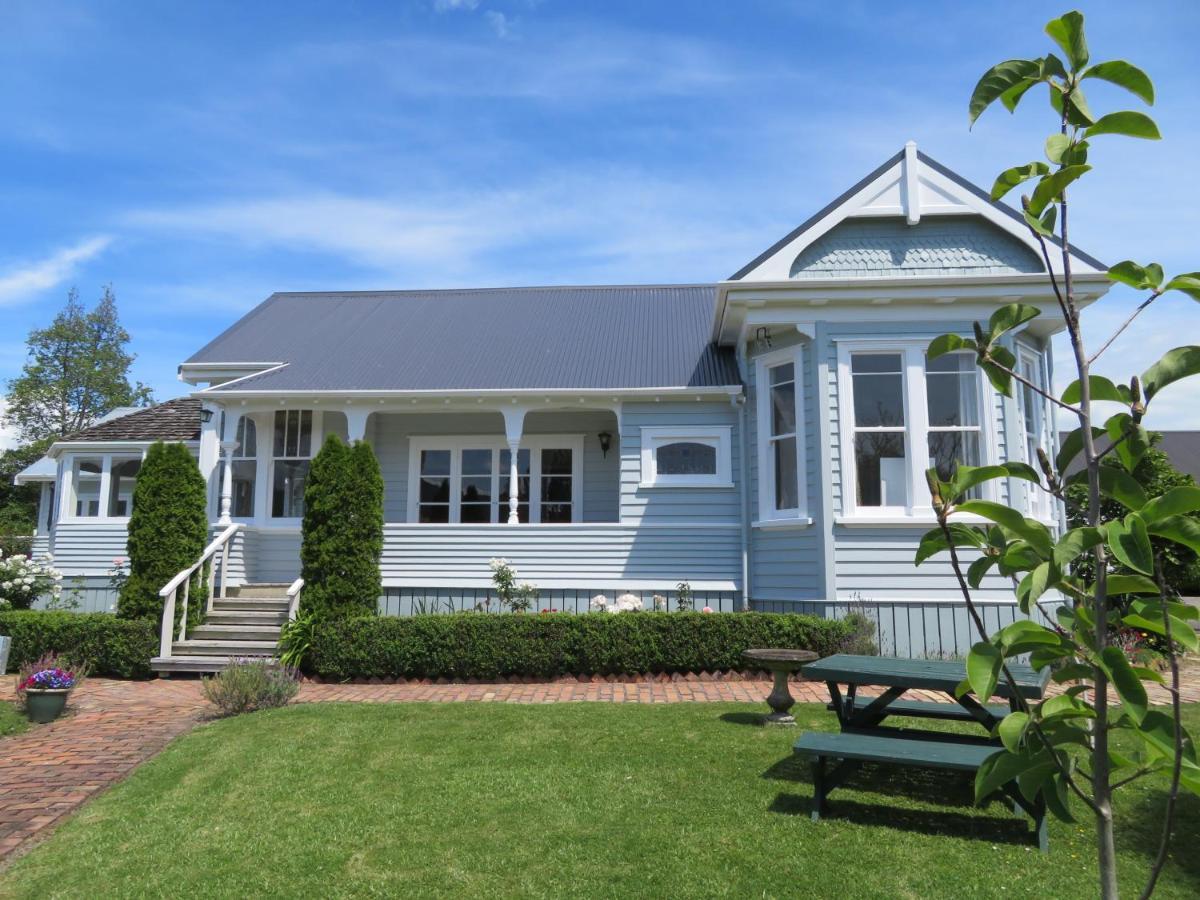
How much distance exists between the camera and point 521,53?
10.5m

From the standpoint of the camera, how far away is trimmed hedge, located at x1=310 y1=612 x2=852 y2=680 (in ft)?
36.0

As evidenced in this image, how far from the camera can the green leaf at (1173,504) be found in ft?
6.18

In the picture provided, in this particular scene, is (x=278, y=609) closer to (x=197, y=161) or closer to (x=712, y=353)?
(x=197, y=161)

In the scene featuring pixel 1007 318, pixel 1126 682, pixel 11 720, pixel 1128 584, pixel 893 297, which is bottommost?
pixel 11 720

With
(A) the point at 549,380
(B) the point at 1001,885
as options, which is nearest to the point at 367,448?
(A) the point at 549,380

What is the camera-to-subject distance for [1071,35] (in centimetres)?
211

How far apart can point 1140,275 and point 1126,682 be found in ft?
3.34

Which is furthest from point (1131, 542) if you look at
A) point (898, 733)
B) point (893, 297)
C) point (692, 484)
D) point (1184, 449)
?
point (1184, 449)

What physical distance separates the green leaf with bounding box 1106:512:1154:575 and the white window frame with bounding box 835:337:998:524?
10026 mm

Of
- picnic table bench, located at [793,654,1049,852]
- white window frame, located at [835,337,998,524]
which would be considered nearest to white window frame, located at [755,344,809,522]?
white window frame, located at [835,337,998,524]

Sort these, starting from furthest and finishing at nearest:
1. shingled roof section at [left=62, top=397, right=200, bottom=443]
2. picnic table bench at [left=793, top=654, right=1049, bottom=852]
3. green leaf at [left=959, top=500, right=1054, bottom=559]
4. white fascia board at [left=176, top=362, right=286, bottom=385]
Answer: shingled roof section at [left=62, top=397, right=200, bottom=443], white fascia board at [left=176, top=362, right=286, bottom=385], picnic table bench at [left=793, top=654, right=1049, bottom=852], green leaf at [left=959, top=500, right=1054, bottom=559]

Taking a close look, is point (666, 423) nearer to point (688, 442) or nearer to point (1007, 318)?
point (688, 442)

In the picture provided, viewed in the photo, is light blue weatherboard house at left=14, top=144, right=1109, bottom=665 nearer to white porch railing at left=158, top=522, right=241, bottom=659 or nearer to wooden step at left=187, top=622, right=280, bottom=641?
wooden step at left=187, top=622, right=280, bottom=641

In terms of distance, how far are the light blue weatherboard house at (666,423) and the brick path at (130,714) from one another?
195 cm
